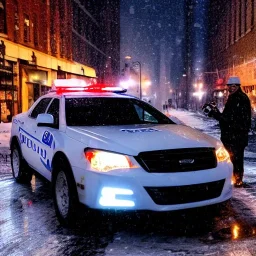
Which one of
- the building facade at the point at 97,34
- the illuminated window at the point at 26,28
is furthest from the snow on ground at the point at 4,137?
the building facade at the point at 97,34

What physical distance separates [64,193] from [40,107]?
2294 mm

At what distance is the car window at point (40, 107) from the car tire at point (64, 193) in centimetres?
177

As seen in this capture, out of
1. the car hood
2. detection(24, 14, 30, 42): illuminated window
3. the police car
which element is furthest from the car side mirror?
detection(24, 14, 30, 42): illuminated window

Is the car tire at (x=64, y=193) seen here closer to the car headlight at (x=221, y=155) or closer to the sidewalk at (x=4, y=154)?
the car headlight at (x=221, y=155)

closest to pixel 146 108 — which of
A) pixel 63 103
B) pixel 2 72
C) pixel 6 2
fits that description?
pixel 63 103

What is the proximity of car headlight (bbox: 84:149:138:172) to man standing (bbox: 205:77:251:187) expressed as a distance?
3.12 meters

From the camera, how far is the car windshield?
6.01 metres

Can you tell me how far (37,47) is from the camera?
29.5 m

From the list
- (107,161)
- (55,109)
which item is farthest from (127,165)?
(55,109)

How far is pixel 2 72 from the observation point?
2398 cm

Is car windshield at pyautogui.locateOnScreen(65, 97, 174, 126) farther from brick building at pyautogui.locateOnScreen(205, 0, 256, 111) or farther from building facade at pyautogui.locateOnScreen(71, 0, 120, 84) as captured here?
building facade at pyautogui.locateOnScreen(71, 0, 120, 84)

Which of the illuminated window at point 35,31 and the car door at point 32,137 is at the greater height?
the illuminated window at point 35,31

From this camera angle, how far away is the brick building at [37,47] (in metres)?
24.7

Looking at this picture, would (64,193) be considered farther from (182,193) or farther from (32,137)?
(32,137)
